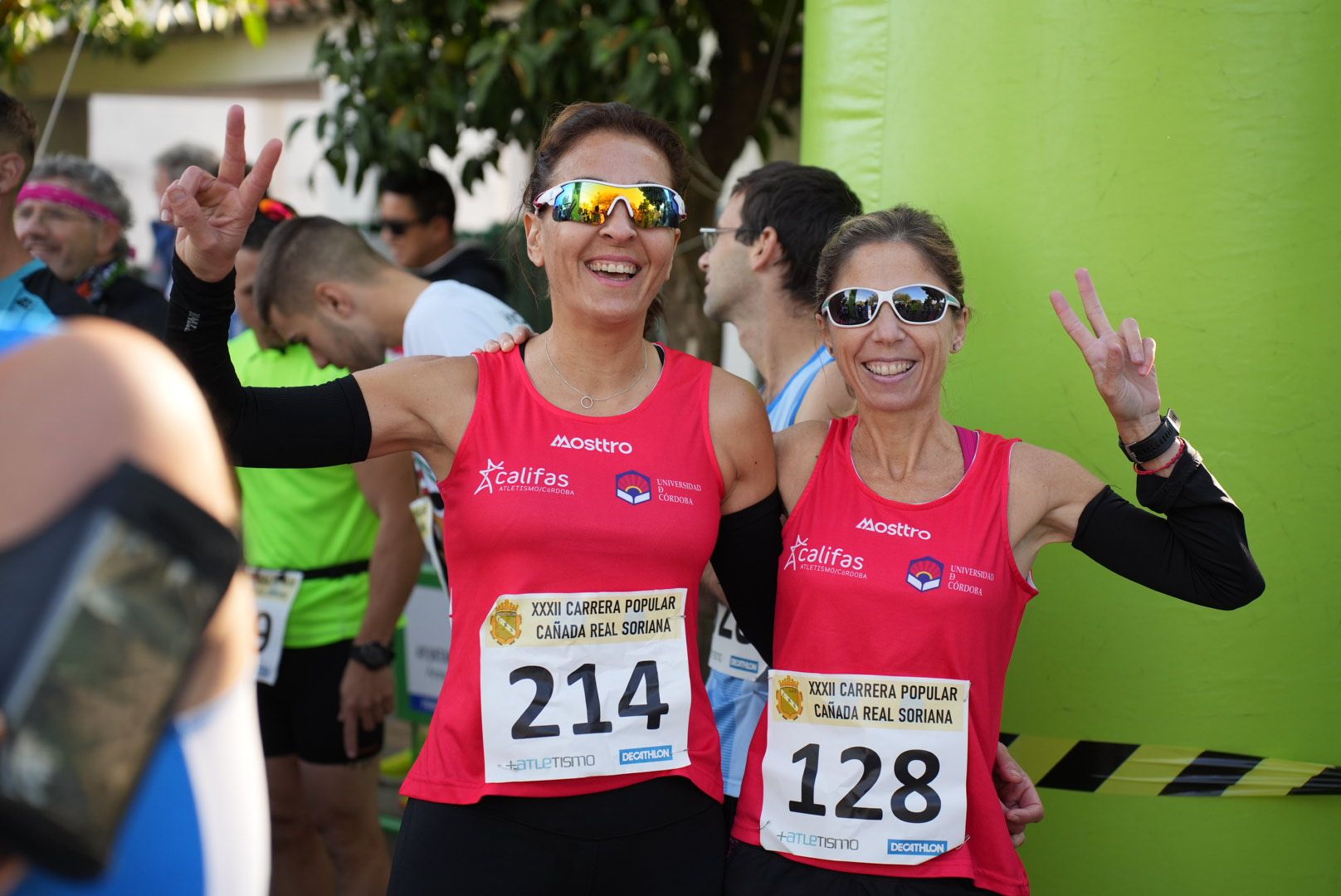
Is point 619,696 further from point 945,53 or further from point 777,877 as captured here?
point 945,53

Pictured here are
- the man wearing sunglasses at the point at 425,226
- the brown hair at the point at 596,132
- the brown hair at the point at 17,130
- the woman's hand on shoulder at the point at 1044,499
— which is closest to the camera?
the woman's hand on shoulder at the point at 1044,499

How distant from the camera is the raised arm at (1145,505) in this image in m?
2.21

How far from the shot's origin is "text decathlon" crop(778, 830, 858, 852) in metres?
2.19

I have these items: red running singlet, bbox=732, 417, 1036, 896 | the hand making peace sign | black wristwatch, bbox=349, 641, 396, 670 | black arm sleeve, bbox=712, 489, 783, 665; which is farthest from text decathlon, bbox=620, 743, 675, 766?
black wristwatch, bbox=349, 641, 396, 670

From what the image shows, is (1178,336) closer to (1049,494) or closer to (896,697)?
(1049,494)

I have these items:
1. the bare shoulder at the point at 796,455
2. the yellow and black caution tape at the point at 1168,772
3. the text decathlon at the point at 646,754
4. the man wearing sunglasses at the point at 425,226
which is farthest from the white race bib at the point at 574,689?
the man wearing sunglasses at the point at 425,226

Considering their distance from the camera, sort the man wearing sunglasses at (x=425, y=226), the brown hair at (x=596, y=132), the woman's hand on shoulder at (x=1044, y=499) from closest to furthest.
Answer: the woman's hand on shoulder at (x=1044, y=499) < the brown hair at (x=596, y=132) < the man wearing sunglasses at (x=425, y=226)

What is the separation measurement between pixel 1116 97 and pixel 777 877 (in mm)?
1770

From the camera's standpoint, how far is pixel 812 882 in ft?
7.23

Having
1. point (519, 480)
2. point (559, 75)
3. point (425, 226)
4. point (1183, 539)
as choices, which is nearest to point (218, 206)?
point (519, 480)

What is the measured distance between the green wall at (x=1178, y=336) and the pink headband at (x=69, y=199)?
3.35 meters

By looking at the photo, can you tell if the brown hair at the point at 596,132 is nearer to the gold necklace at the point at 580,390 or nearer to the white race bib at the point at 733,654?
the gold necklace at the point at 580,390

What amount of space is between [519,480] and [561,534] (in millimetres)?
118

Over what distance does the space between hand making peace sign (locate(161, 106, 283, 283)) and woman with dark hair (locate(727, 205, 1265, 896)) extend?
1092mm
